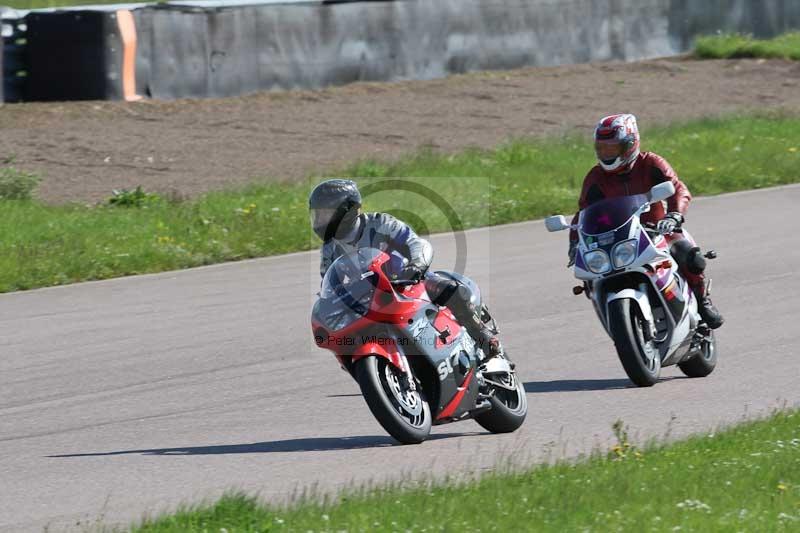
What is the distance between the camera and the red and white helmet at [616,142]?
10.4 meters

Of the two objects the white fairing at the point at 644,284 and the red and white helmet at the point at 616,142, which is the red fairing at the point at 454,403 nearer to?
the white fairing at the point at 644,284

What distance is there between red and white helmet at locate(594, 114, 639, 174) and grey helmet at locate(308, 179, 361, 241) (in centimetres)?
276

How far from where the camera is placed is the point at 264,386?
10.6 metres

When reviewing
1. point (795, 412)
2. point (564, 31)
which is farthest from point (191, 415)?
point (564, 31)

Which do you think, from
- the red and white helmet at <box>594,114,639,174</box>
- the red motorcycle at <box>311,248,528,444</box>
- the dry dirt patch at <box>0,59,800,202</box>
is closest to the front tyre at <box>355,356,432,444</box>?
the red motorcycle at <box>311,248,528,444</box>

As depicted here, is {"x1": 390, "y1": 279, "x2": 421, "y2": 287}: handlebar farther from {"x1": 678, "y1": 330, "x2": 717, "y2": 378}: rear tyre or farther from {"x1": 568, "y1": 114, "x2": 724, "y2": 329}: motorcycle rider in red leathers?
{"x1": 678, "y1": 330, "x2": 717, "y2": 378}: rear tyre

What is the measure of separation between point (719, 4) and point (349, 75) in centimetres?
997

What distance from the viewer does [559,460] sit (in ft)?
25.8

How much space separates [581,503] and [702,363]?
4.09 m

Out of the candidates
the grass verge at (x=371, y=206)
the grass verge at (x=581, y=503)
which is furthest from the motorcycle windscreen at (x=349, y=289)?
the grass verge at (x=371, y=206)

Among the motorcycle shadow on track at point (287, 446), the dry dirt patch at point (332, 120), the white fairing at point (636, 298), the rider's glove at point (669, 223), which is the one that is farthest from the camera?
the dry dirt patch at point (332, 120)

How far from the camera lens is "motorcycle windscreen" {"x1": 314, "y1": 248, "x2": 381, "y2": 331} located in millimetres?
8023

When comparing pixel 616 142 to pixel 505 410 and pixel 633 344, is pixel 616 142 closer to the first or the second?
pixel 633 344

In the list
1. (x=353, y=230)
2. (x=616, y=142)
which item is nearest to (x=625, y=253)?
(x=616, y=142)
